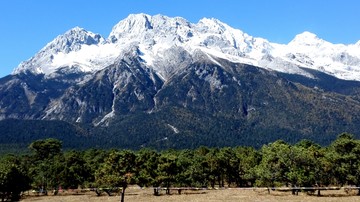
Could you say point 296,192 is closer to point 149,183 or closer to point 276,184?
point 276,184

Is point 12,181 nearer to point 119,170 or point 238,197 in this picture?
point 119,170

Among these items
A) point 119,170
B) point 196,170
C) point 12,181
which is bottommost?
point 12,181

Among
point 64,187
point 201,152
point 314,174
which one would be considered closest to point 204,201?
point 314,174

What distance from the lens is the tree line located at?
265 ft

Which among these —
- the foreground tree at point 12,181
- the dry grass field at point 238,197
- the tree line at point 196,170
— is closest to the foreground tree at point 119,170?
the tree line at point 196,170

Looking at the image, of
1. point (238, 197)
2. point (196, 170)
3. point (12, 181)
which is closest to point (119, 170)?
point (12, 181)

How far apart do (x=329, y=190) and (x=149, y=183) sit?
156ft

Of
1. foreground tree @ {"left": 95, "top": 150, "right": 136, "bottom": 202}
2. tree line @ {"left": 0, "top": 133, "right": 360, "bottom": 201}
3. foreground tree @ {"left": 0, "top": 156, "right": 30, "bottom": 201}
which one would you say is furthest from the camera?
tree line @ {"left": 0, "top": 133, "right": 360, "bottom": 201}

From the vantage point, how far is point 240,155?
159m

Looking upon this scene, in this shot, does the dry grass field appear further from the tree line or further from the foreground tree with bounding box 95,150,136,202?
the foreground tree with bounding box 95,150,136,202

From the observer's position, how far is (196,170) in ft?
461

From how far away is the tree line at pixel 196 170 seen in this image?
80688 mm

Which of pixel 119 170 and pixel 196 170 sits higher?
pixel 196 170

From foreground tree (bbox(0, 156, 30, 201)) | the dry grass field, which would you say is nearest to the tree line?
foreground tree (bbox(0, 156, 30, 201))
